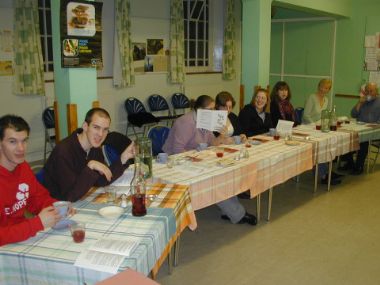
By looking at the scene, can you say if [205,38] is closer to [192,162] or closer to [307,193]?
[307,193]

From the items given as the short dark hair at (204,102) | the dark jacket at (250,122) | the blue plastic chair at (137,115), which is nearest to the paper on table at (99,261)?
the short dark hair at (204,102)

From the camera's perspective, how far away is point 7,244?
180 cm

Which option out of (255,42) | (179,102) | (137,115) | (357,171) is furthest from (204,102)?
(179,102)

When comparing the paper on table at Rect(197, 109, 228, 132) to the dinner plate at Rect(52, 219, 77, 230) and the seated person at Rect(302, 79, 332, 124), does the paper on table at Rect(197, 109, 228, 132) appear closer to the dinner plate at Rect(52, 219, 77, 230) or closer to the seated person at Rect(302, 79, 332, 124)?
the dinner plate at Rect(52, 219, 77, 230)

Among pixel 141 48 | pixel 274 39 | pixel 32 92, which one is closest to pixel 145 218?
pixel 32 92

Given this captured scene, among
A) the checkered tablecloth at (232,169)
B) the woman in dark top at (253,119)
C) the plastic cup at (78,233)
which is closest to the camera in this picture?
the plastic cup at (78,233)

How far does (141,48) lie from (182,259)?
4.89 meters

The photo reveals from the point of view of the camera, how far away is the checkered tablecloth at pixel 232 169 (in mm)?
2926

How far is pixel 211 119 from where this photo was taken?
379cm

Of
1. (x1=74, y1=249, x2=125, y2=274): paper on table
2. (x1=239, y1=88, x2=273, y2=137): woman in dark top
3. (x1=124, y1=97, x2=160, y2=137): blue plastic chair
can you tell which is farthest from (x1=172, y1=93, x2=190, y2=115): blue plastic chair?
(x1=74, y1=249, x2=125, y2=274): paper on table

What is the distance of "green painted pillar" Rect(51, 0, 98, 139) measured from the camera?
3.90 metres

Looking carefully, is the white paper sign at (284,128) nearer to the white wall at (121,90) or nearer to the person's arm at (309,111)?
the person's arm at (309,111)

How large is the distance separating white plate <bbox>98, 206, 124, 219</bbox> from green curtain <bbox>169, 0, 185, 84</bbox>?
5.69 m

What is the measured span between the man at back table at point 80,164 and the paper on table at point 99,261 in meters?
0.71
